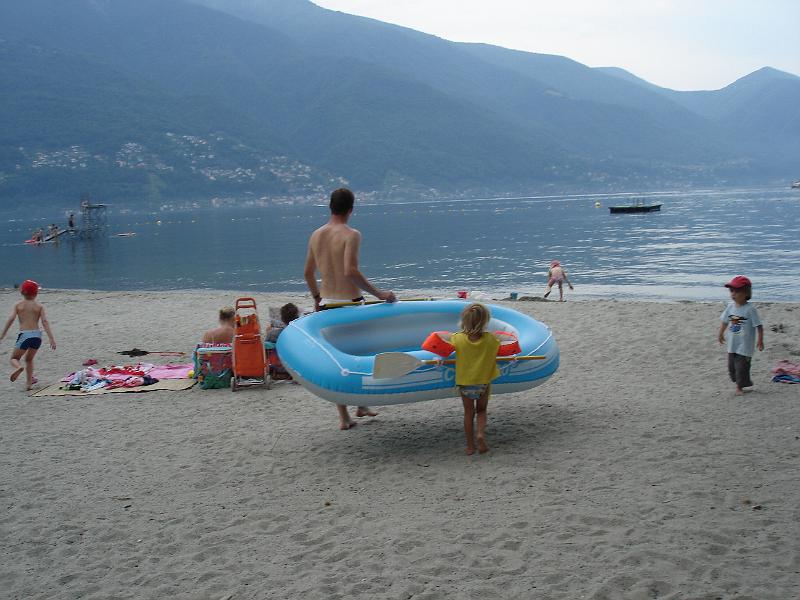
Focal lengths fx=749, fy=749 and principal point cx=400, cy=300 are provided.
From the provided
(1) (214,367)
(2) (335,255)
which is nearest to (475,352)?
(2) (335,255)

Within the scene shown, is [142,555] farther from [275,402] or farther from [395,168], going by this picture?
[395,168]

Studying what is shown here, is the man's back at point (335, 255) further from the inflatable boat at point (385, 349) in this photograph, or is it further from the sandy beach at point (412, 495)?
the sandy beach at point (412, 495)

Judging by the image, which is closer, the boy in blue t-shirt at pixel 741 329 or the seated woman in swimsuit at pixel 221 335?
the boy in blue t-shirt at pixel 741 329

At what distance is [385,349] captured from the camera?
597 centimetres

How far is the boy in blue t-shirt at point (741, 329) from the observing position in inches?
253

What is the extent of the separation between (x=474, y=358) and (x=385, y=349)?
3.74 ft

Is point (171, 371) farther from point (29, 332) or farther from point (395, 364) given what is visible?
point (395, 364)

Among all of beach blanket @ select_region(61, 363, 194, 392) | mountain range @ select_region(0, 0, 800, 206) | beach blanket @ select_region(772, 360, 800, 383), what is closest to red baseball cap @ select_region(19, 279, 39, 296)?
A: beach blanket @ select_region(61, 363, 194, 392)

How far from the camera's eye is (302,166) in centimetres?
13925

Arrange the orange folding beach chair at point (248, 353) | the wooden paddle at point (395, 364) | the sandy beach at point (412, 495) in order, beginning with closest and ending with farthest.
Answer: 1. the sandy beach at point (412, 495)
2. the wooden paddle at point (395, 364)
3. the orange folding beach chair at point (248, 353)

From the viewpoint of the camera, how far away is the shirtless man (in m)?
5.37

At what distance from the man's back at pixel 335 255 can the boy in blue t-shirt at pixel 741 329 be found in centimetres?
330

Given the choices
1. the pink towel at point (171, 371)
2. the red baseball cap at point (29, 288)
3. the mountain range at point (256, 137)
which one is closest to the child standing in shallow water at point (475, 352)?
the pink towel at point (171, 371)

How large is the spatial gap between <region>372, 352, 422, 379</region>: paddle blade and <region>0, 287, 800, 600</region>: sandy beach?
662 millimetres
